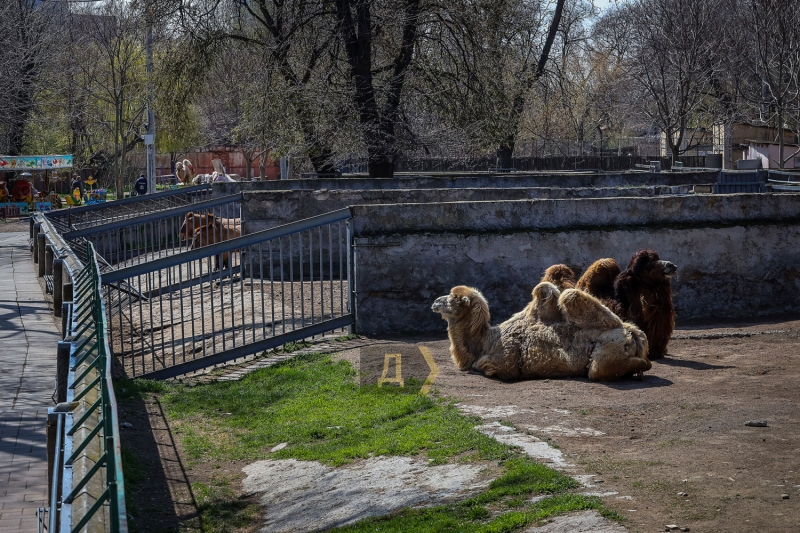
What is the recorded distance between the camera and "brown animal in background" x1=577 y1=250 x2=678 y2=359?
31.9 ft

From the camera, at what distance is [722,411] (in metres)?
7.37

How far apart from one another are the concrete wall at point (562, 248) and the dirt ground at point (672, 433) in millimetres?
1471

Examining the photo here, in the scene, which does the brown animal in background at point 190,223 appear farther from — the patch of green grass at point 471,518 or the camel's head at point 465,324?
the patch of green grass at point 471,518

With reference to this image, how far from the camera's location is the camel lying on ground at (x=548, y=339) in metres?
8.87

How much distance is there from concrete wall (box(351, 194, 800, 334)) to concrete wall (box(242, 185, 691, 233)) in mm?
3635

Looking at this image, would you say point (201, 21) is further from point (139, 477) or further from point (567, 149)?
point (567, 149)

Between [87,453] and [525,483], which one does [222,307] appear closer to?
[525,483]

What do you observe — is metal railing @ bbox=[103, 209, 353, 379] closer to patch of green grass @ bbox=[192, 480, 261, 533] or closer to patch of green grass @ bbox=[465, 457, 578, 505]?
patch of green grass @ bbox=[192, 480, 261, 533]

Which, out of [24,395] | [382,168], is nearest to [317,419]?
[24,395]

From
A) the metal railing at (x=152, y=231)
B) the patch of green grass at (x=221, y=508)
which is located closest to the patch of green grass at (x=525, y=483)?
the patch of green grass at (x=221, y=508)

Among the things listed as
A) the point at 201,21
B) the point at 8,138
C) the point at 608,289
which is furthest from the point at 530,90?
the point at 8,138

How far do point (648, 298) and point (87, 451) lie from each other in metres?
6.37

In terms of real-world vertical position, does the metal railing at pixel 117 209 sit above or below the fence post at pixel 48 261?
above

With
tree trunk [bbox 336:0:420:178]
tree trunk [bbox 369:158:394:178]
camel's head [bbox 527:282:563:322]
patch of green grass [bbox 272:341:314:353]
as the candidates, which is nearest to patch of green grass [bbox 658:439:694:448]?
camel's head [bbox 527:282:563:322]
